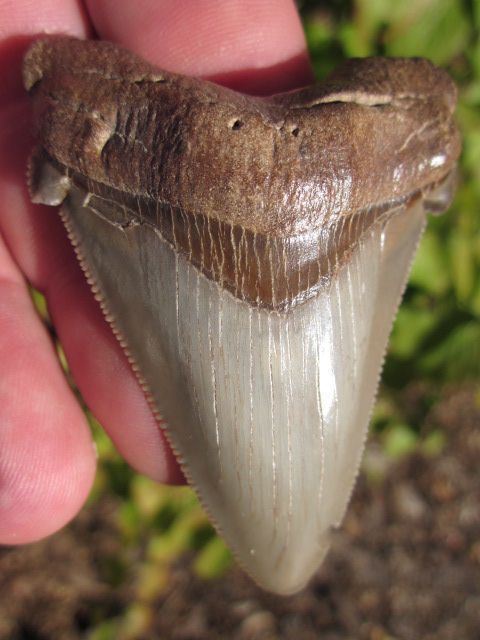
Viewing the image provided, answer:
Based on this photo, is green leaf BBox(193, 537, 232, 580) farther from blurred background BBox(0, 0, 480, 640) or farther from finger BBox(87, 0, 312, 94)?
finger BBox(87, 0, 312, 94)

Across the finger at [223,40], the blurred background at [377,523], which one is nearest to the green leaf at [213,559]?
the blurred background at [377,523]

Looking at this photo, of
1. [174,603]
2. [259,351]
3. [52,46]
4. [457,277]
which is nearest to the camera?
[259,351]

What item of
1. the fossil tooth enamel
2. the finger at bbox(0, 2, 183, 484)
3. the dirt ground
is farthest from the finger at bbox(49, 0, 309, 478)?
the dirt ground

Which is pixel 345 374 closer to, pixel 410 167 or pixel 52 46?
pixel 410 167

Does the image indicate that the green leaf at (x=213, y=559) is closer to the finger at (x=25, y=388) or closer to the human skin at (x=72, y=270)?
the human skin at (x=72, y=270)

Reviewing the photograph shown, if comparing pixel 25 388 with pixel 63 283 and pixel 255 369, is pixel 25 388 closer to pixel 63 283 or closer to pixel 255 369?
pixel 63 283

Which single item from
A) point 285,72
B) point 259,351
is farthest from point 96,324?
point 285,72
